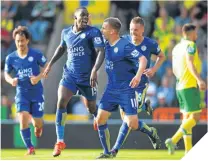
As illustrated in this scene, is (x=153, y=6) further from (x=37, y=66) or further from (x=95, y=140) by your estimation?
(x=37, y=66)

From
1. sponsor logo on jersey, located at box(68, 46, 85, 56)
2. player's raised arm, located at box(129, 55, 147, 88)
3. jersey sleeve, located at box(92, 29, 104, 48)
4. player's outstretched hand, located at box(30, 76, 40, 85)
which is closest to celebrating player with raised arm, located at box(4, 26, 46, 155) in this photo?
player's outstretched hand, located at box(30, 76, 40, 85)

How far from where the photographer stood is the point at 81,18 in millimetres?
13367

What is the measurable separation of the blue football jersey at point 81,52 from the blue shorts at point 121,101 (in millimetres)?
537

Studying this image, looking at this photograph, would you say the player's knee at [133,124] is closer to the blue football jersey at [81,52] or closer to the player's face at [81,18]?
the blue football jersey at [81,52]

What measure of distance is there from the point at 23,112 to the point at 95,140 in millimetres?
3370

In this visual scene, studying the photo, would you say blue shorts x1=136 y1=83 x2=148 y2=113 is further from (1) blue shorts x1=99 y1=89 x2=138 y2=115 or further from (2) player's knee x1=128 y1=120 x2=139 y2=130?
(1) blue shorts x1=99 y1=89 x2=138 y2=115

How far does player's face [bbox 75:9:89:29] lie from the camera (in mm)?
13289

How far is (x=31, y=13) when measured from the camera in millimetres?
23203

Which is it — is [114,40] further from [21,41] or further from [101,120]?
[21,41]

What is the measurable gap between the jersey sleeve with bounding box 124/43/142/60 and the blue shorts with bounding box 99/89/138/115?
52 centimetres

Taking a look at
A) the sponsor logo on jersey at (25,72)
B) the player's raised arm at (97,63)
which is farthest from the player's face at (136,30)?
the sponsor logo on jersey at (25,72)

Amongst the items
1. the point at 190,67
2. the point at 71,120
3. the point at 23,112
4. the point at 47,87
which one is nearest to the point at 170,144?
the point at 190,67

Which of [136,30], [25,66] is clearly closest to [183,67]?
[136,30]

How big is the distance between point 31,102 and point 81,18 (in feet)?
8.16
